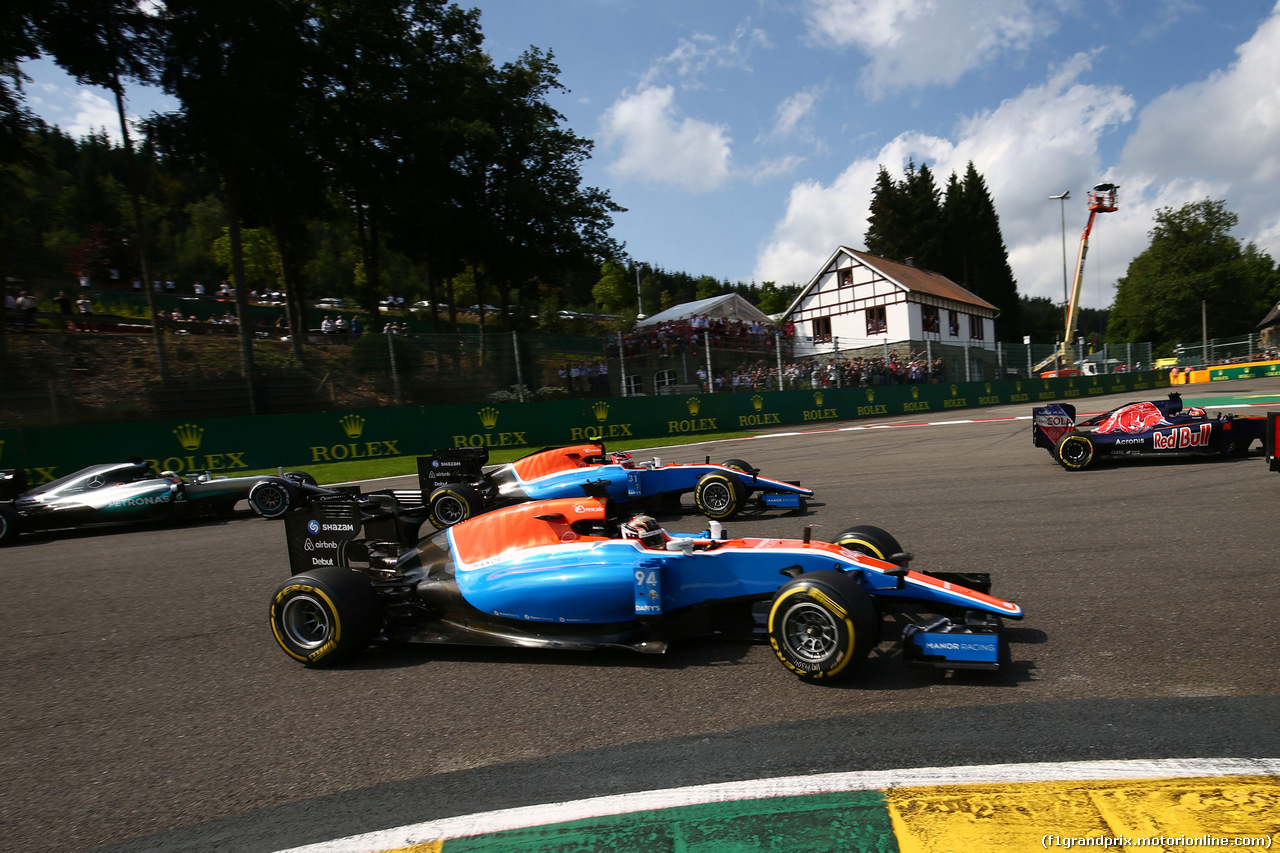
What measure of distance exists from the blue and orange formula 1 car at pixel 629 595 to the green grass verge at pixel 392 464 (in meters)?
10.9

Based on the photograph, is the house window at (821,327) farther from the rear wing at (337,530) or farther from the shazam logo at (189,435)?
the rear wing at (337,530)

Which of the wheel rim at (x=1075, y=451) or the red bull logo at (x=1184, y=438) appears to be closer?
the red bull logo at (x=1184, y=438)

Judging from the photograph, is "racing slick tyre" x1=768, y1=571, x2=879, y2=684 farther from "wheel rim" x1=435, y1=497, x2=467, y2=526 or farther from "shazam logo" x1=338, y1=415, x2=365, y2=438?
"shazam logo" x1=338, y1=415, x2=365, y2=438

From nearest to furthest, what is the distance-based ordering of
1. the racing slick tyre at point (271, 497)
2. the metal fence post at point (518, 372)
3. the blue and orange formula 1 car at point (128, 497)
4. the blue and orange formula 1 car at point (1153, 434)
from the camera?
1. the blue and orange formula 1 car at point (1153, 434)
2. the blue and orange formula 1 car at point (128, 497)
3. the racing slick tyre at point (271, 497)
4. the metal fence post at point (518, 372)

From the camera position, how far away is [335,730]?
11.2ft

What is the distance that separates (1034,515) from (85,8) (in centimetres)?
2572

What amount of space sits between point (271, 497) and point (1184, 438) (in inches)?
491

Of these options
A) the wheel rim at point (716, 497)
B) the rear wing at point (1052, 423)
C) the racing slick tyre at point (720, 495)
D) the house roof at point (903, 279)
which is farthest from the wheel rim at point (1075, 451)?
the house roof at point (903, 279)

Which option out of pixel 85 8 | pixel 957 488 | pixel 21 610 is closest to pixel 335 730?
pixel 21 610

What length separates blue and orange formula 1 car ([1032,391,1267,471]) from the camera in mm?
9359

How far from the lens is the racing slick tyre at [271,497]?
10.2 meters

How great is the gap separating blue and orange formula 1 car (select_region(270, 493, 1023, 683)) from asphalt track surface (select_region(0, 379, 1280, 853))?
18 cm

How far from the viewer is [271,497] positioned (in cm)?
1021

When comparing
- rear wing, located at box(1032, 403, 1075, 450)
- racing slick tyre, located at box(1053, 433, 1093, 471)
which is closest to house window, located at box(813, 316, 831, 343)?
rear wing, located at box(1032, 403, 1075, 450)
